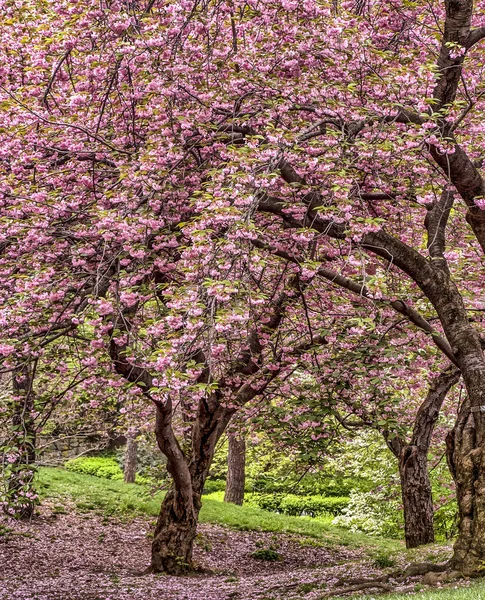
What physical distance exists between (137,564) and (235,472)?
9.29 m

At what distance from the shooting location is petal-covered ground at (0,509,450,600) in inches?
426

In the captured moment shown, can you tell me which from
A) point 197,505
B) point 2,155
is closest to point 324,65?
point 2,155

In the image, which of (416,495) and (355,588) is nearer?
(355,588)

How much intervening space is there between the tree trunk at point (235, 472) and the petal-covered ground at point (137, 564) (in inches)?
151

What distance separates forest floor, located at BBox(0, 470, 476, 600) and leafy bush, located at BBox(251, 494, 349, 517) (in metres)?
8.45

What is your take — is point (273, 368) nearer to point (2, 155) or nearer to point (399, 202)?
point (399, 202)

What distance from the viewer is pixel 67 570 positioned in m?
13.1

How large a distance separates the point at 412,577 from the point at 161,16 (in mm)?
7500

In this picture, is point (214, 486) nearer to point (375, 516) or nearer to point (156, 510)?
point (375, 516)

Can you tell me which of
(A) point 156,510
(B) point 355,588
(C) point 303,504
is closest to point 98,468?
(C) point 303,504

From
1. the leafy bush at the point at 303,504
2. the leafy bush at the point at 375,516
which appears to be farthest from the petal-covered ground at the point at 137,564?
the leafy bush at the point at 303,504

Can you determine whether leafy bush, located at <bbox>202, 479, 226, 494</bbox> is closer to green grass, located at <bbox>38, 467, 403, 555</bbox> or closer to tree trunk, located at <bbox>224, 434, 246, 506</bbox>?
tree trunk, located at <bbox>224, 434, 246, 506</bbox>

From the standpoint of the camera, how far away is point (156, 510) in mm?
19281

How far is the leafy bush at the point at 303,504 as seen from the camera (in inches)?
1186
